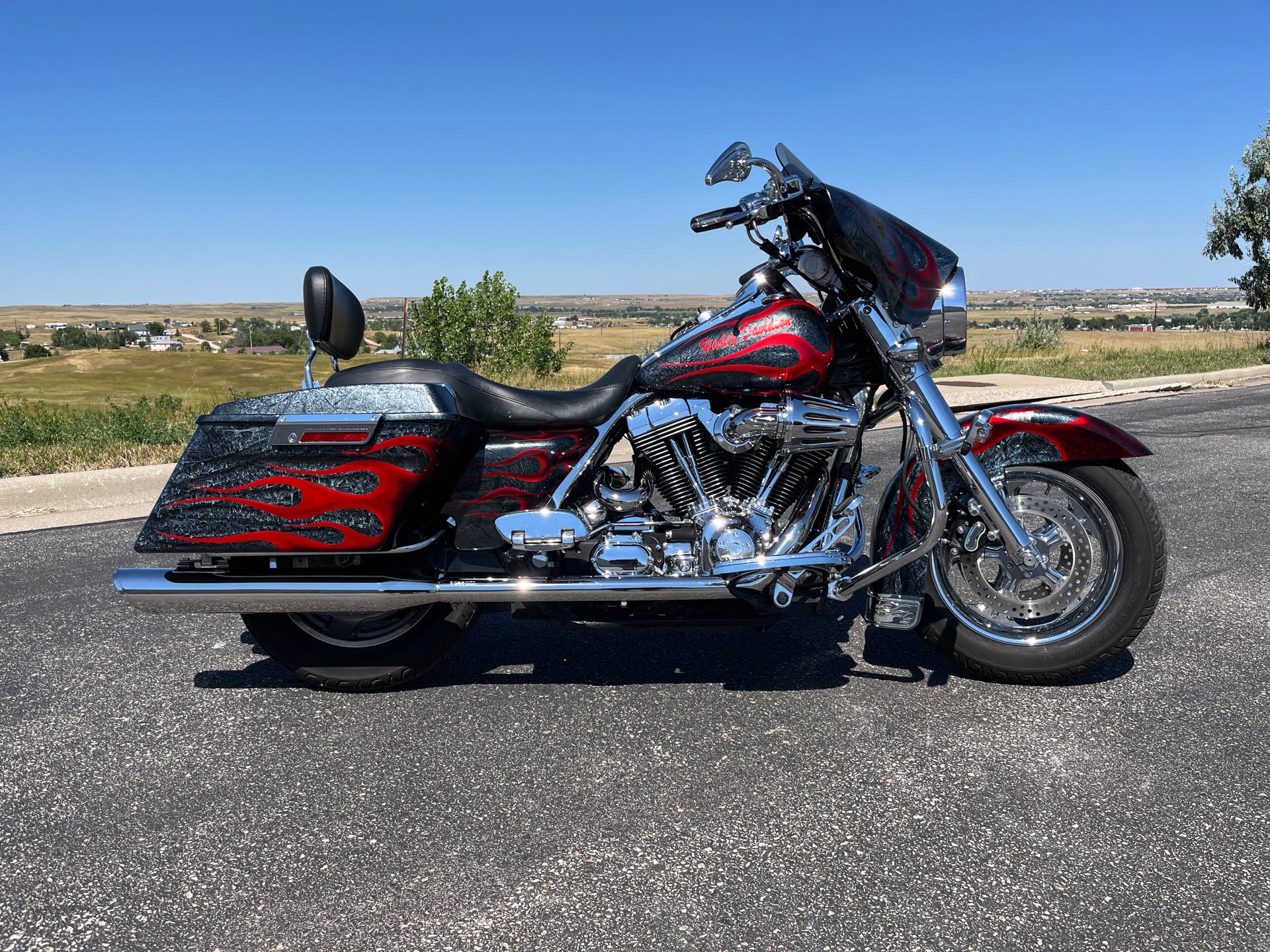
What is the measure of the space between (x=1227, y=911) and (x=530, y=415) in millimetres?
2395

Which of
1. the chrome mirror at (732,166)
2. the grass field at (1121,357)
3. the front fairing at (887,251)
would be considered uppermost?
the chrome mirror at (732,166)

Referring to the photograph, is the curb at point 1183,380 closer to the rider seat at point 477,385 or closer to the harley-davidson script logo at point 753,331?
the harley-davidson script logo at point 753,331

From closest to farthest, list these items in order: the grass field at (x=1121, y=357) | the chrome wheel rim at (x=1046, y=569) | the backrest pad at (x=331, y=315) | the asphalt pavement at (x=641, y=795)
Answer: the asphalt pavement at (x=641, y=795) < the backrest pad at (x=331, y=315) < the chrome wheel rim at (x=1046, y=569) < the grass field at (x=1121, y=357)

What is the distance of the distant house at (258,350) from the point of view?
136ft

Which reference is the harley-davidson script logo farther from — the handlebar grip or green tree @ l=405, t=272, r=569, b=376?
green tree @ l=405, t=272, r=569, b=376

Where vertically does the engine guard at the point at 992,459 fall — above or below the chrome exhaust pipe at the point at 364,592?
above

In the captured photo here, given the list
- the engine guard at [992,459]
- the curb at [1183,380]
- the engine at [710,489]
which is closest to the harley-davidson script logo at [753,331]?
the engine at [710,489]

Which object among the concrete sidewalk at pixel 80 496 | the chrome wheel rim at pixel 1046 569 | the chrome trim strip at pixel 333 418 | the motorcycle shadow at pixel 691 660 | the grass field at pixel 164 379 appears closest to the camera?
the chrome trim strip at pixel 333 418

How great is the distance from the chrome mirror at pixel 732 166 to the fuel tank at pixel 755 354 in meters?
0.44

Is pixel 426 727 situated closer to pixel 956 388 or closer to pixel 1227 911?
pixel 1227 911

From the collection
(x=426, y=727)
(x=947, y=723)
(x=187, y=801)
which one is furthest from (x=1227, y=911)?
(x=187, y=801)

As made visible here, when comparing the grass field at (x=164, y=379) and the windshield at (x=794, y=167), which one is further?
the grass field at (x=164, y=379)

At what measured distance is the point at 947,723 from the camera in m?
3.23

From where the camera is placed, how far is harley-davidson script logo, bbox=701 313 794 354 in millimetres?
3176
